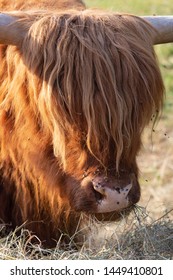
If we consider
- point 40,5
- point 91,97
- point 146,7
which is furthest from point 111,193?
point 146,7

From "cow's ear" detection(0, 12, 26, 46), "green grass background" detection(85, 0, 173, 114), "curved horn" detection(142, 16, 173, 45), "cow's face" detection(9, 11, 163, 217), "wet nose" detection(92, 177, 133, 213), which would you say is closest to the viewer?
"wet nose" detection(92, 177, 133, 213)

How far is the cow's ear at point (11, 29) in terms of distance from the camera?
443cm

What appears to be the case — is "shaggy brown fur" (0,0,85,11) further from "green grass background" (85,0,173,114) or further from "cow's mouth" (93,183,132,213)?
"green grass background" (85,0,173,114)

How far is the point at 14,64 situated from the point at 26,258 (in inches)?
38.8

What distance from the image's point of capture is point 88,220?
4566 mm

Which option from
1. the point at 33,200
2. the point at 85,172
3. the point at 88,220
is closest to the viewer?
the point at 85,172

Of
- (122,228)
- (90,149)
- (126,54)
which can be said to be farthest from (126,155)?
(122,228)

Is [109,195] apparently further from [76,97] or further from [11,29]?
[11,29]

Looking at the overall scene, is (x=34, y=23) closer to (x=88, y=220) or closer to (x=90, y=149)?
(x=90, y=149)

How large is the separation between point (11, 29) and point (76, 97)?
48 centimetres

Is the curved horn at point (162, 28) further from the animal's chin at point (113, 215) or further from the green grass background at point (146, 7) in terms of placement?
the green grass background at point (146, 7)

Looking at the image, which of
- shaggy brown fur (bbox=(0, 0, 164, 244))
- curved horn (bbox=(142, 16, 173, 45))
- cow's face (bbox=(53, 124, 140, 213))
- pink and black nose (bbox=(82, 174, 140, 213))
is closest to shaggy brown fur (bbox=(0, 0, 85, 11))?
shaggy brown fur (bbox=(0, 0, 164, 244))

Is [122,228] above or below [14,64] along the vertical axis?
below

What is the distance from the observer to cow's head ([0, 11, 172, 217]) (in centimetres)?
428
